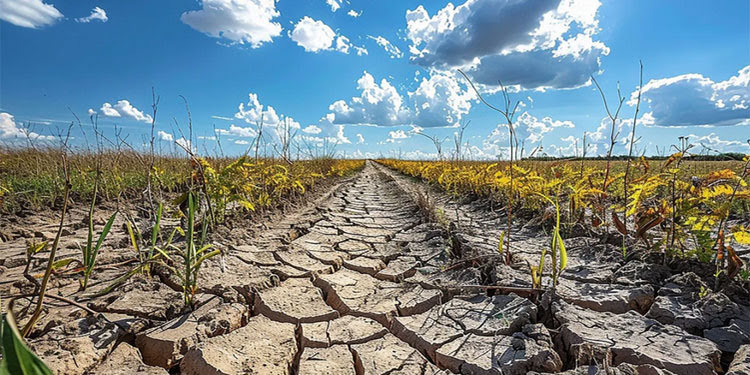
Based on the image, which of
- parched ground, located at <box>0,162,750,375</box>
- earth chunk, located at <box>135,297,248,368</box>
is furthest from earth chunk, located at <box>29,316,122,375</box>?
earth chunk, located at <box>135,297,248,368</box>

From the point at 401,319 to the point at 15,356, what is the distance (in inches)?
56.0

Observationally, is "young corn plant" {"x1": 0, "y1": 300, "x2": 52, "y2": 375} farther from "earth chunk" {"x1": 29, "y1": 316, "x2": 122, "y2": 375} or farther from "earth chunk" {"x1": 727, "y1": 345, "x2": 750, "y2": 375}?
"earth chunk" {"x1": 727, "y1": 345, "x2": 750, "y2": 375}

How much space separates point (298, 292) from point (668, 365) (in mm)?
1668

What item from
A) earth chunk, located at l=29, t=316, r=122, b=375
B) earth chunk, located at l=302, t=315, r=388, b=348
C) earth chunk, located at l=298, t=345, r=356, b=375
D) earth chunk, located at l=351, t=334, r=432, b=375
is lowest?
earth chunk, located at l=298, t=345, r=356, b=375

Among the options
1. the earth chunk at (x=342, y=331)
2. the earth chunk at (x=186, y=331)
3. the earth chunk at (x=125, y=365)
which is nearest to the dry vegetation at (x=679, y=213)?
the earth chunk at (x=342, y=331)

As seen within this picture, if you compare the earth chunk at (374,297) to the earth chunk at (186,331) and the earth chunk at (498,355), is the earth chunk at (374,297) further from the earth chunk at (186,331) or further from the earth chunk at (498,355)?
the earth chunk at (186,331)

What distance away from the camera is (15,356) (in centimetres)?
42

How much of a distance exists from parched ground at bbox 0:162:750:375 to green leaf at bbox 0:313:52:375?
0.93 meters

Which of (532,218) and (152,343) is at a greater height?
(532,218)

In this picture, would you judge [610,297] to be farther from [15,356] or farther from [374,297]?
[15,356]

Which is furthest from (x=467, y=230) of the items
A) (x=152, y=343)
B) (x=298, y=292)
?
(x=152, y=343)

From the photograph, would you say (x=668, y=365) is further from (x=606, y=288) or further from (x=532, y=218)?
(x=532, y=218)

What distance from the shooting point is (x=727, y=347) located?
127 centimetres

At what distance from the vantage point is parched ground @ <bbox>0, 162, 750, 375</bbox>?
1271mm
